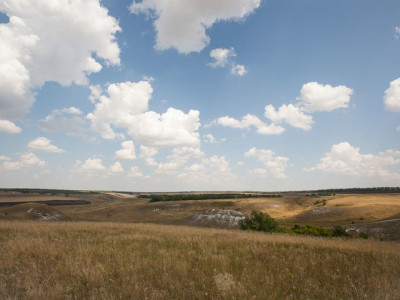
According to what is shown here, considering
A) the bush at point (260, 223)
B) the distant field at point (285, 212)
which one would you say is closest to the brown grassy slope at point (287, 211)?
the distant field at point (285, 212)

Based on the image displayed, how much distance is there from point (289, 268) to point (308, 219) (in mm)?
91074

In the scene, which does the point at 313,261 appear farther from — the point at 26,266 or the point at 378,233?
the point at 378,233

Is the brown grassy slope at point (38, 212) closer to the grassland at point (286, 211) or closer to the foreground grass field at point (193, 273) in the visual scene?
the grassland at point (286, 211)

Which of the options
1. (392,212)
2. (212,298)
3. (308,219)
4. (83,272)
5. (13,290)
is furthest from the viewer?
(308,219)

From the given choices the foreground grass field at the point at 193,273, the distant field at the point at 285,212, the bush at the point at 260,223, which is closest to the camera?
the foreground grass field at the point at 193,273

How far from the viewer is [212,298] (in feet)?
15.4

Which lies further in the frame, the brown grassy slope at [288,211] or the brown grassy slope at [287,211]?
the brown grassy slope at [288,211]

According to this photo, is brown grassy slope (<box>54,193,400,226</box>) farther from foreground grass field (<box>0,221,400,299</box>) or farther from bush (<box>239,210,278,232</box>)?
foreground grass field (<box>0,221,400,299</box>)

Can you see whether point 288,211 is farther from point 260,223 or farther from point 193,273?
point 193,273

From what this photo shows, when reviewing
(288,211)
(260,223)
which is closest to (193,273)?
(260,223)

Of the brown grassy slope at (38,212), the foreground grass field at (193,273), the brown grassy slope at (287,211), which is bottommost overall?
the brown grassy slope at (287,211)

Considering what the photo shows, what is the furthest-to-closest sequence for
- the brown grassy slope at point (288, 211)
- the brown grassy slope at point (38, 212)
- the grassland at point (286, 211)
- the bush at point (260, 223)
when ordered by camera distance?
the brown grassy slope at point (288, 211), the grassland at point (286, 211), the brown grassy slope at point (38, 212), the bush at point (260, 223)

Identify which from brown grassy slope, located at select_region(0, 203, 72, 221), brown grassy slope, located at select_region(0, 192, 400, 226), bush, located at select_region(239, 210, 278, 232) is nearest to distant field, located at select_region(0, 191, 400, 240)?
brown grassy slope, located at select_region(0, 192, 400, 226)

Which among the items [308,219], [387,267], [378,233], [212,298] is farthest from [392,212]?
[212,298]
